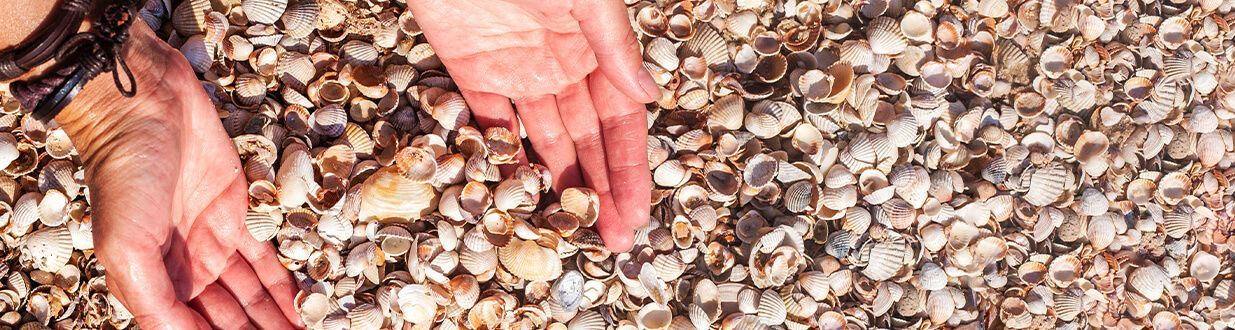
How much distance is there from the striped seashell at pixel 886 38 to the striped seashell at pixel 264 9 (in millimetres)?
2213

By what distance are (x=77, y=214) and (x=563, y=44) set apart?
67.2 inches

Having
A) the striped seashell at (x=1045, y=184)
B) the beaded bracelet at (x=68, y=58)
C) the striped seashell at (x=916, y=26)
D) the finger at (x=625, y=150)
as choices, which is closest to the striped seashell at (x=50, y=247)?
the beaded bracelet at (x=68, y=58)

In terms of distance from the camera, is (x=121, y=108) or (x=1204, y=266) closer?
(x=121, y=108)

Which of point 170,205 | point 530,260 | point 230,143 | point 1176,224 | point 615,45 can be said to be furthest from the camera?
point 1176,224

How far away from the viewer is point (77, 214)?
106 inches

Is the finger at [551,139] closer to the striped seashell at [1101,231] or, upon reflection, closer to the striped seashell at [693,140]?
the striped seashell at [693,140]

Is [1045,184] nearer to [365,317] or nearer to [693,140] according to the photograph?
[693,140]

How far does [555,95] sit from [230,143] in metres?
1.06

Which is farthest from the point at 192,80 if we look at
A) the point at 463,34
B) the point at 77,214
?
the point at 463,34

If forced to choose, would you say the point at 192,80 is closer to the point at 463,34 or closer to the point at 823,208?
the point at 463,34

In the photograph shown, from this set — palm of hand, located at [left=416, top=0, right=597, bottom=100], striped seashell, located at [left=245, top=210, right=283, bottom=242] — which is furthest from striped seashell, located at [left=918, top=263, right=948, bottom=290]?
striped seashell, located at [left=245, top=210, right=283, bottom=242]

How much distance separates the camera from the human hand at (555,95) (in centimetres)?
Answer: 273

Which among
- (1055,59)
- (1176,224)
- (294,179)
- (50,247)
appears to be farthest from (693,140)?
(50,247)

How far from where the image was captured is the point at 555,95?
2.85m
